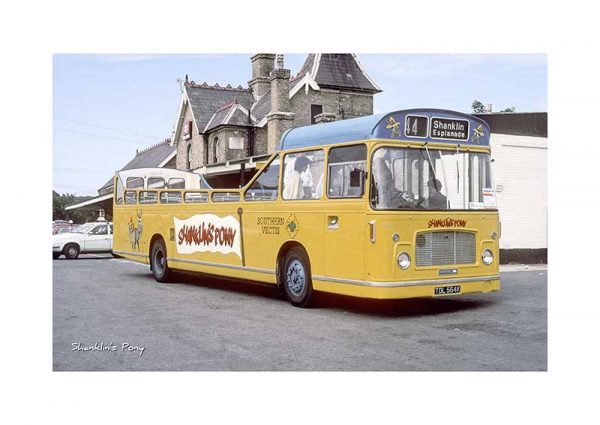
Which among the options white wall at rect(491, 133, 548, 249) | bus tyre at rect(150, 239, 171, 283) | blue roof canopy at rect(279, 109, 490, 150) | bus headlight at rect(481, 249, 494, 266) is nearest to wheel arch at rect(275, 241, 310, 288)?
blue roof canopy at rect(279, 109, 490, 150)

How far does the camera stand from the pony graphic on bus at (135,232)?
16094mm

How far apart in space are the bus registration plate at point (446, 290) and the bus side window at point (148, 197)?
7.37m

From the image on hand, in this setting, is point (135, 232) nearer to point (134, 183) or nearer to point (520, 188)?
point (134, 183)

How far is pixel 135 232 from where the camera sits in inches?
641

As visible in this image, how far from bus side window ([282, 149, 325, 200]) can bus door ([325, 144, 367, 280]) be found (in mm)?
248

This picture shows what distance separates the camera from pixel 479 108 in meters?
10.4

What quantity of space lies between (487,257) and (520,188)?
17.0 feet

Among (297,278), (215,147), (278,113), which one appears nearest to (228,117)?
(215,147)

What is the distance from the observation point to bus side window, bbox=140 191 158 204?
15555mm

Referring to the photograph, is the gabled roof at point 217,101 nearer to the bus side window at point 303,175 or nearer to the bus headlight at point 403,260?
the bus side window at point 303,175

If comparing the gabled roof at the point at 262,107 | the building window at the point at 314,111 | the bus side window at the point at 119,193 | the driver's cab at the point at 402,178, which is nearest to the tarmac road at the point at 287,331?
the driver's cab at the point at 402,178

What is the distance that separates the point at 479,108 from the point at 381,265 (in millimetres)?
2684
